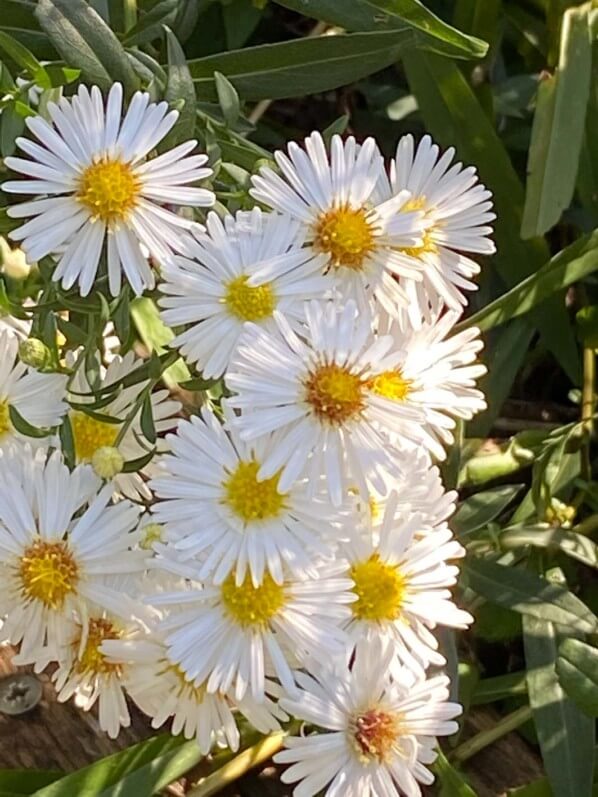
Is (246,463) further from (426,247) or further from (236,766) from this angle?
(236,766)

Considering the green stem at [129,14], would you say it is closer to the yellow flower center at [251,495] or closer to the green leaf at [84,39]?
the green leaf at [84,39]

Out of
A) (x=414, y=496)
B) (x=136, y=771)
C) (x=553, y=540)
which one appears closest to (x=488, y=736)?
(x=553, y=540)

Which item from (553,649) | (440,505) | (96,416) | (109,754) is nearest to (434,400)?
(440,505)

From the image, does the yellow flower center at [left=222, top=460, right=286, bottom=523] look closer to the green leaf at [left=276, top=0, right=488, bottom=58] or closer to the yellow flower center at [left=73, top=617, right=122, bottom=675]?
the yellow flower center at [left=73, top=617, right=122, bottom=675]

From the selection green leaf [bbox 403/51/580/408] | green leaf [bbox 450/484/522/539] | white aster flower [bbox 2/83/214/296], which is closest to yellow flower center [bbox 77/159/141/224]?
white aster flower [bbox 2/83/214/296]

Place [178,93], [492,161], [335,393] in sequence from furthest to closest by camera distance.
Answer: [492,161], [178,93], [335,393]

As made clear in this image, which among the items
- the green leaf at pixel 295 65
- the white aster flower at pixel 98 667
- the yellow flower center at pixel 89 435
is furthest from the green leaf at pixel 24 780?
the green leaf at pixel 295 65
